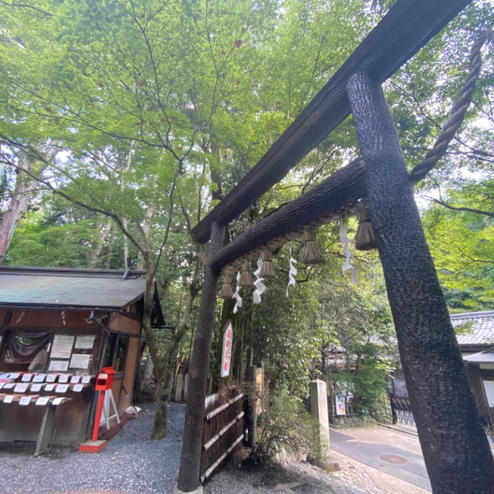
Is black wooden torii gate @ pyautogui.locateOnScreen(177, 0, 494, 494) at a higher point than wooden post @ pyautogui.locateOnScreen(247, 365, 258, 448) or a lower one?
higher

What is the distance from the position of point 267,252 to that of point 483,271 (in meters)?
4.74

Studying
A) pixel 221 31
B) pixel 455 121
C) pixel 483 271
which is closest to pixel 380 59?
pixel 455 121

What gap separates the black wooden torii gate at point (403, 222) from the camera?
1010 millimetres

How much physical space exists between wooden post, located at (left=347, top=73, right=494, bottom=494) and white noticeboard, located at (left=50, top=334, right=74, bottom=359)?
18.7 feet

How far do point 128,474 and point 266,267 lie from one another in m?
3.45

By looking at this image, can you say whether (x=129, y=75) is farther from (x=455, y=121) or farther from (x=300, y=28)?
(x=455, y=121)

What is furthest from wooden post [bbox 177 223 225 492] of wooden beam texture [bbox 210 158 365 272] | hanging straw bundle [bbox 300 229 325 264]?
hanging straw bundle [bbox 300 229 325 264]

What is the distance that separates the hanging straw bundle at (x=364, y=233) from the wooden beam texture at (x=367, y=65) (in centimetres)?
82

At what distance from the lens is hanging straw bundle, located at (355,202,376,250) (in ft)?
5.12

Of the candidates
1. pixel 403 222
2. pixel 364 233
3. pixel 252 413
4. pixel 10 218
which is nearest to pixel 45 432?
pixel 252 413

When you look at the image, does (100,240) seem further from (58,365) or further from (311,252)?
(311,252)

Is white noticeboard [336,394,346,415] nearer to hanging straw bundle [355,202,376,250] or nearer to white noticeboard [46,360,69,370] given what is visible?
white noticeboard [46,360,69,370]

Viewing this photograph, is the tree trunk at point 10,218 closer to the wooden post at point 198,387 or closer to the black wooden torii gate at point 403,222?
the wooden post at point 198,387

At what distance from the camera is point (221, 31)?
3.79 m
